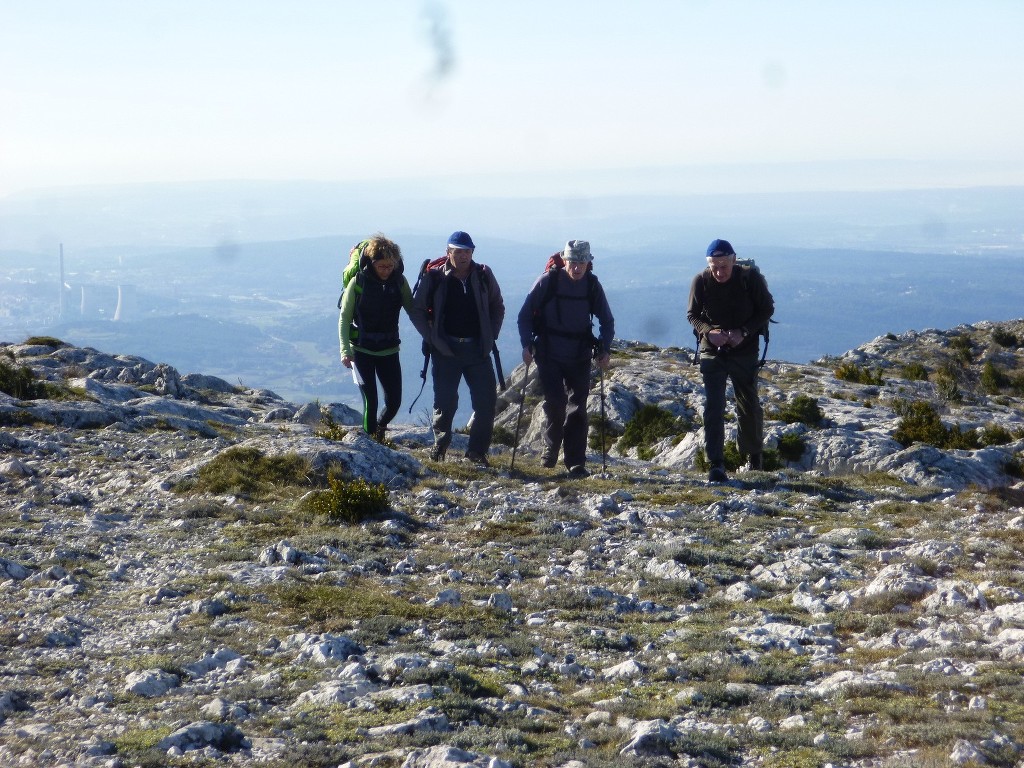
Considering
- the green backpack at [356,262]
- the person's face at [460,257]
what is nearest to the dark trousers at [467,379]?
the person's face at [460,257]

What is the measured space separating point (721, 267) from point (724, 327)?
2.56 feet

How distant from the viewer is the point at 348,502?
10.0 m

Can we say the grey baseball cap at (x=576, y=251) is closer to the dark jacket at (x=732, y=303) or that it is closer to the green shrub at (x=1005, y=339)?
the dark jacket at (x=732, y=303)

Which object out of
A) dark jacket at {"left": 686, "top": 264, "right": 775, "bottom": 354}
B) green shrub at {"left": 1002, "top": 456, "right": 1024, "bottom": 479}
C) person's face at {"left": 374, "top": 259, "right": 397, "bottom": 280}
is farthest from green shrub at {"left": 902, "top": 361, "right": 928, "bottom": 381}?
person's face at {"left": 374, "top": 259, "right": 397, "bottom": 280}

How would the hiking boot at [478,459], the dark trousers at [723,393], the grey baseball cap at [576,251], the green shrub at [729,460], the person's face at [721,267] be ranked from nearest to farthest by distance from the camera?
the person's face at [721,267] → the grey baseball cap at [576,251] → the dark trousers at [723,393] → the hiking boot at [478,459] → the green shrub at [729,460]

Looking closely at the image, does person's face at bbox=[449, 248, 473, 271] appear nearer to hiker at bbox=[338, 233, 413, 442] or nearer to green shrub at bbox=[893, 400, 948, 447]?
hiker at bbox=[338, 233, 413, 442]

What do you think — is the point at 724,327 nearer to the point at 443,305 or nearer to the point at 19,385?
the point at 443,305

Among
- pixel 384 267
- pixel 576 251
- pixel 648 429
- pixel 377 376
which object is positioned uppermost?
pixel 576 251

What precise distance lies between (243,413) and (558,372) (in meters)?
8.69

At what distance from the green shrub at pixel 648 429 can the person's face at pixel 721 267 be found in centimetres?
613

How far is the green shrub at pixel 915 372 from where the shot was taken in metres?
25.0

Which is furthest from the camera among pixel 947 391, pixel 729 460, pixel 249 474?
pixel 947 391

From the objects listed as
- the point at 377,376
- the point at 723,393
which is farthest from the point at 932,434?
the point at 377,376

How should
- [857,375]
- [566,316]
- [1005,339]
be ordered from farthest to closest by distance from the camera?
[1005,339], [857,375], [566,316]
